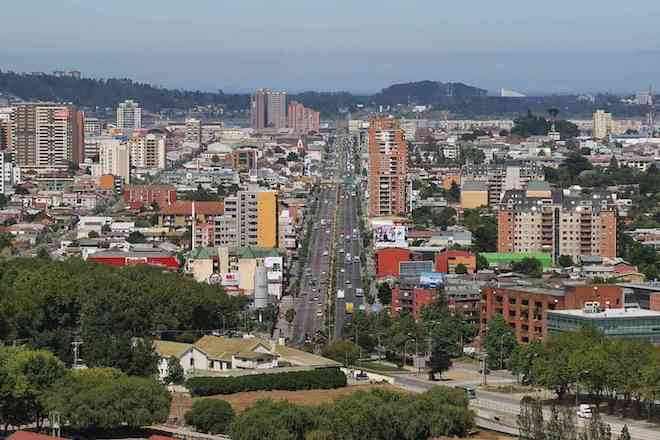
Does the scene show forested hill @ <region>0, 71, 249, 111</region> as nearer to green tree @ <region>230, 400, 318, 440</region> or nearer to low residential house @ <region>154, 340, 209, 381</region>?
low residential house @ <region>154, 340, 209, 381</region>

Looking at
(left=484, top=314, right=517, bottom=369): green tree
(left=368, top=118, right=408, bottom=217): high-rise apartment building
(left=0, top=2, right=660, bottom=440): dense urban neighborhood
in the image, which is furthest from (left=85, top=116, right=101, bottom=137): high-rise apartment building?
(left=484, top=314, right=517, bottom=369): green tree

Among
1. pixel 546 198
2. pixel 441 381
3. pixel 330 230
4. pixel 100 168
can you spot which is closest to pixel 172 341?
pixel 441 381

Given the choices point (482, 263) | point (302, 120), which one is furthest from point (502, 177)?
point (302, 120)

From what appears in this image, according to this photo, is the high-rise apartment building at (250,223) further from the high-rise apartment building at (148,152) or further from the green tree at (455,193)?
the high-rise apartment building at (148,152)

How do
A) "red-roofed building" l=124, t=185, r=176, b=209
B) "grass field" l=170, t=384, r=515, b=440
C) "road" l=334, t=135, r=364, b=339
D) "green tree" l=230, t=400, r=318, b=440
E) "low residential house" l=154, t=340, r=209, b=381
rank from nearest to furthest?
1. "green tree" l=230, t=400, r=318, b=440
2. "grass field" l=170, t=384, r=515, b=440
3. "low residential house" l=154, t=340, r=209, b=381
4. "road" l=334, t=135, r=364, b=339
5. "red-roofed building" l=124, t=185, r=176, b=209

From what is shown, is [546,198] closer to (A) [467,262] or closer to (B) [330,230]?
(A) [467,262]

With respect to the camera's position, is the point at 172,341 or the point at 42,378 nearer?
the point at 42,378
